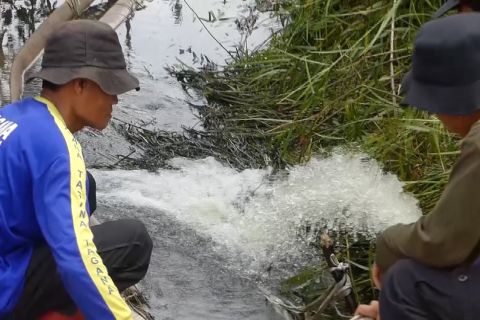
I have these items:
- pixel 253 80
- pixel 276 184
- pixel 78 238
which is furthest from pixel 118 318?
pixel 253 80

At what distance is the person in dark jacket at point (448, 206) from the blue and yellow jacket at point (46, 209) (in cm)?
83

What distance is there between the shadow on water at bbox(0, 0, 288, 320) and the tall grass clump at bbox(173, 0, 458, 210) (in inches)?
16.3

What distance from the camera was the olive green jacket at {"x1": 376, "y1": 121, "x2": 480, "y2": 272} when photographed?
2127 millimetres

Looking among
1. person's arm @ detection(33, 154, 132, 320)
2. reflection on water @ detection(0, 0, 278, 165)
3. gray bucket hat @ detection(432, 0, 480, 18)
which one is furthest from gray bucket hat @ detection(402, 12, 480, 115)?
reflection on water @ detection(0, 0, 278, 165)

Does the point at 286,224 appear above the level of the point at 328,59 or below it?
below

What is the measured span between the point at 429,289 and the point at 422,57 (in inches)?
25.7

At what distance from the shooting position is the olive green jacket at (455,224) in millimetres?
2127

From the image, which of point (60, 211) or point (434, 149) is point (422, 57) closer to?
point (60, 211)

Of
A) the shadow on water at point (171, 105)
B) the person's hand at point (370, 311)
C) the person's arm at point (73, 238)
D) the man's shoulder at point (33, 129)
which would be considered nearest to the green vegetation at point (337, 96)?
the shadow on water at point (171, 105)

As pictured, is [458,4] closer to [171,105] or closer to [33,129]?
[33,129]

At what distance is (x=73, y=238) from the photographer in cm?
223

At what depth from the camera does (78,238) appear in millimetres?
2234

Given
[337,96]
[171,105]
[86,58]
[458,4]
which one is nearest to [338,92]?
[337,96]

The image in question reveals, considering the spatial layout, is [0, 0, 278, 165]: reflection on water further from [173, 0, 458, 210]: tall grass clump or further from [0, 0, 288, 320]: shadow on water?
[173, 0, 458, 210]: tall grass clump
